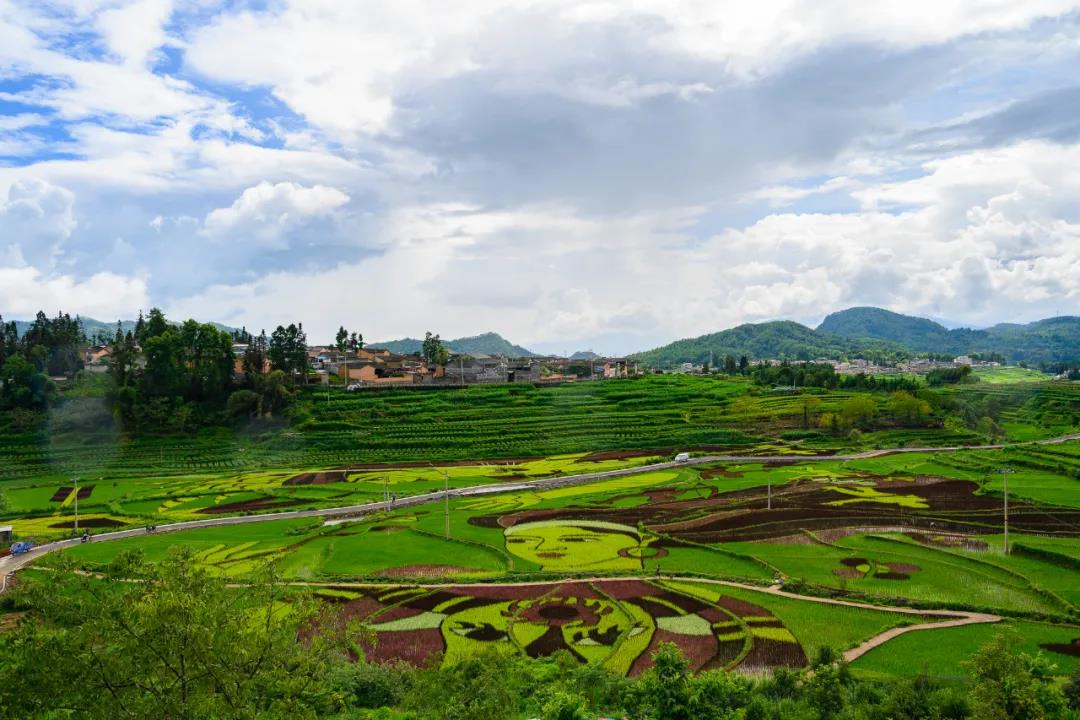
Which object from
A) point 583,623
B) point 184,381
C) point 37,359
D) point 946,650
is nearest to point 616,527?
point 583,623

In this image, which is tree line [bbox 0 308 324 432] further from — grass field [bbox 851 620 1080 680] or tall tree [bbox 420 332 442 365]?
grass field [bbox 851 620 1080 680]

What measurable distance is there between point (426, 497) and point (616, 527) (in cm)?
1793

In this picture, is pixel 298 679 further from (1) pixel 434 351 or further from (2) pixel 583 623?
(1) pixel 434 351

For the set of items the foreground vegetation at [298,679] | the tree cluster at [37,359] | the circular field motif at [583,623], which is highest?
the tree cluster at [37,359]

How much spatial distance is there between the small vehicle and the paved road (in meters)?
0.35

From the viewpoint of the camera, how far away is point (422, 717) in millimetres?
19156

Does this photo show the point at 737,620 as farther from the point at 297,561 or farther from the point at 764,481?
the point at 764,481

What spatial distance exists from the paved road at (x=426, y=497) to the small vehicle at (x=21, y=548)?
35cm

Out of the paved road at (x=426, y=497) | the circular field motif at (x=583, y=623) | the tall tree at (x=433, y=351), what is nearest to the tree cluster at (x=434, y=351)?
the tall tree at (x=433, y=351)

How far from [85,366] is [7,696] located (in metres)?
111

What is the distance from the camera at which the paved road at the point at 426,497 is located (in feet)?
143

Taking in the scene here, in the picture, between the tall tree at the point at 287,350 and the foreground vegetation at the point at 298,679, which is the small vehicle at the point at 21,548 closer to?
the foreground vegetation at the point at 298,679

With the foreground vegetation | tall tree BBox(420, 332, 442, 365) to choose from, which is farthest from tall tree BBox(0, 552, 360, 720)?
tall tree BBox(420, 332, 442, 365)

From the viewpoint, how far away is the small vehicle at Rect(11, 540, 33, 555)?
4231 cm
